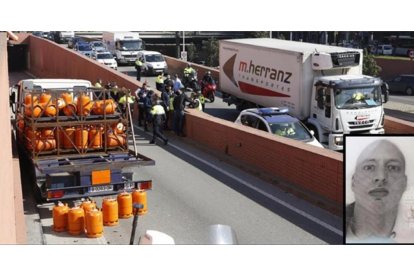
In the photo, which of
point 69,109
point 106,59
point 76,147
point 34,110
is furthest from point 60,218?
point 106,59

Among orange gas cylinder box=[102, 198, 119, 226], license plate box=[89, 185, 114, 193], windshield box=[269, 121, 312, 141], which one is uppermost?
windshield box=[269, 121, 312, 141]

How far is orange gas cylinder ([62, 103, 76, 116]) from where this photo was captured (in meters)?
13.9

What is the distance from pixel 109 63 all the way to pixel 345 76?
81.0 ft

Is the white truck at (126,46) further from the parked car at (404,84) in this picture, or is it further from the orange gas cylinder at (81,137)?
the orange gas cylinder at (81,137)

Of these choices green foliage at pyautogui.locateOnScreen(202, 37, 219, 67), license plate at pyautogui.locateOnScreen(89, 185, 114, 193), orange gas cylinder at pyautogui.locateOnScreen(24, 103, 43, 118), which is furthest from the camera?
green foliage at pyautogui.locateOnScreen(202, 37, 219, 67)

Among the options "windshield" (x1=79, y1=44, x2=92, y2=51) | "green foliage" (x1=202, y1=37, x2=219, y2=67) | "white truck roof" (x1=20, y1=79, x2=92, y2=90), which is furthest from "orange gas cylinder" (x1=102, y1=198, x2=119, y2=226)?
"green foliage" (x1=202, y1=37, x2=219, y2=67)

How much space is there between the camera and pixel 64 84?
17.8 metres

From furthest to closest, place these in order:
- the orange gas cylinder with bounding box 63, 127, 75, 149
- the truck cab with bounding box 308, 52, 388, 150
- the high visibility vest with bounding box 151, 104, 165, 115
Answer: the truck cab with bounding box 308, 52, 388, 150, the high visibility vest with bounding box 151, 104, 165, 115, the orange gas cylinder with bounding box 63, 127, 75, 149

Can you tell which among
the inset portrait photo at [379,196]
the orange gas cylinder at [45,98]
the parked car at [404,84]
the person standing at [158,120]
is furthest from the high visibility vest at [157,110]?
the parked car at [404,84]

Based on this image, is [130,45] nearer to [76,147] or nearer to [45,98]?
[45,98]

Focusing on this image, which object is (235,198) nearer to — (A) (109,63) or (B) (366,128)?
(B) (366,128)

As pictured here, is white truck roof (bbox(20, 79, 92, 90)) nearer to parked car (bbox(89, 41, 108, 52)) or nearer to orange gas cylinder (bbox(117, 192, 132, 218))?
orange gas cylinder (bbox(117, 192, 132, 218))

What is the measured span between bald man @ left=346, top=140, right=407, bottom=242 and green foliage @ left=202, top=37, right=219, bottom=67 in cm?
4354

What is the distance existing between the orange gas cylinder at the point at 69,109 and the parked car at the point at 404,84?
30.3 metres
